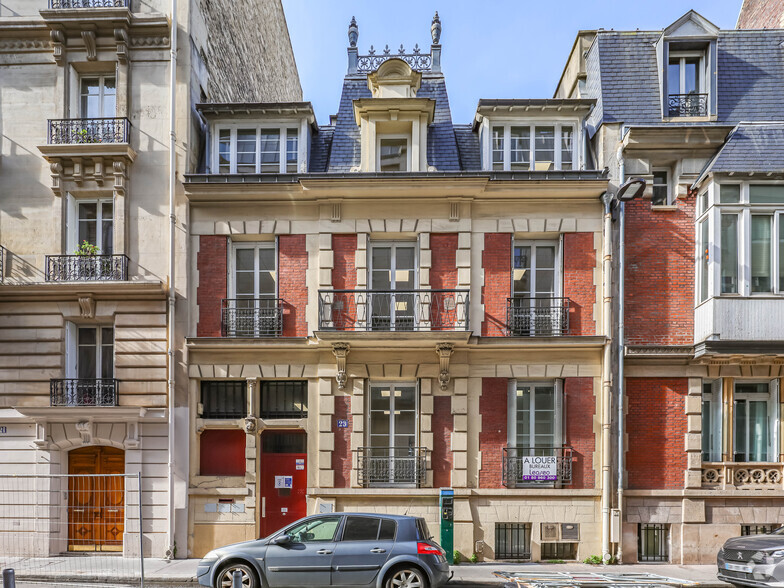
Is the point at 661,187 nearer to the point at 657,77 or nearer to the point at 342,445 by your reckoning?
the point at 657,77

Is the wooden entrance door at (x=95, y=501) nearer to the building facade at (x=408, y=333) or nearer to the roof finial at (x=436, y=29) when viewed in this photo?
the building facade at (x=408, y=333)

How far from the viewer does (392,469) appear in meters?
15.0

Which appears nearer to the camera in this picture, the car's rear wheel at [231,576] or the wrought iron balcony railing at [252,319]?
the car's rear wheel at [231,576]

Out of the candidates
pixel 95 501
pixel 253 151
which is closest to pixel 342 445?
pixel 95 501

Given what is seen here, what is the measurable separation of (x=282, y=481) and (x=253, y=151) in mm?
8419

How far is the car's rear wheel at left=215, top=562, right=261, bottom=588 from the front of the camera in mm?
10977

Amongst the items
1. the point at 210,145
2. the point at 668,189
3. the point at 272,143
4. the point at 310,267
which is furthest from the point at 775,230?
the point at 210,145

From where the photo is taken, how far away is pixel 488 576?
43.2 ft

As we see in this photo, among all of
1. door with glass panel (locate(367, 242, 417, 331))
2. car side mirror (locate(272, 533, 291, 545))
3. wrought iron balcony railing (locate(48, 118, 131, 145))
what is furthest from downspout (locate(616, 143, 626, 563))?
wrought iron balcony railing (locate(48, 118, 131, 145))

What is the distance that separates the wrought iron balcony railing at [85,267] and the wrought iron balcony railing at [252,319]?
267 centimetres

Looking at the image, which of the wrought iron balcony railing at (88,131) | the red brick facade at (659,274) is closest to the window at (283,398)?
the wrought iron balcony railing at (88,131)

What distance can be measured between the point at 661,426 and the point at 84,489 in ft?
44.3

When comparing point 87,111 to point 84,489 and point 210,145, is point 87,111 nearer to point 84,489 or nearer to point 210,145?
point 210,145

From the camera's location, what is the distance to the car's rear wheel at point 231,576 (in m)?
11.0
